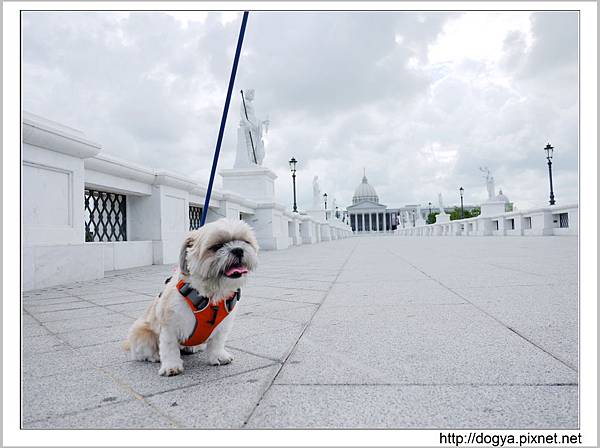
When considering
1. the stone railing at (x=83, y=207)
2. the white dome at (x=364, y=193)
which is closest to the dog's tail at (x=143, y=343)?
the stone railing at (x=83, y=207)

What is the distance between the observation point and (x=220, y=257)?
2.08m

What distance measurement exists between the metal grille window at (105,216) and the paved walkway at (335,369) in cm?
416

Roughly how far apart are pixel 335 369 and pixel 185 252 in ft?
3.34

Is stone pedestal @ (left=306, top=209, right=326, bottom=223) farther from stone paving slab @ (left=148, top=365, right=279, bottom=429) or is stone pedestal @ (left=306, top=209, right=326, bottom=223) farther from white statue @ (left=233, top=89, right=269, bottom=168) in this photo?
stone paving slab @ (left=148, top=365, right=279, bottom=429)

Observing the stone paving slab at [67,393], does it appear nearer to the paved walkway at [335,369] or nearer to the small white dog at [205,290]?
the paved walkway at [335,369]

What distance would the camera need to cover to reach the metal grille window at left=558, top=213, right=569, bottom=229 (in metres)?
19.0

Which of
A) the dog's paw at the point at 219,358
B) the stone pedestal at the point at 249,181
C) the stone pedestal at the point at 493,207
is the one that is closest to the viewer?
the dog's paw at the point at 219,358

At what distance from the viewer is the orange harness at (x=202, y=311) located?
2.18m

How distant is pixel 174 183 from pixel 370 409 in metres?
8.85

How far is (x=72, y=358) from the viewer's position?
248 centimetres

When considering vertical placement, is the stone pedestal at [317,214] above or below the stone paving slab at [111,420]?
above

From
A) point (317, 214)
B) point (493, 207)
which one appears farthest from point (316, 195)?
point (493, 207)

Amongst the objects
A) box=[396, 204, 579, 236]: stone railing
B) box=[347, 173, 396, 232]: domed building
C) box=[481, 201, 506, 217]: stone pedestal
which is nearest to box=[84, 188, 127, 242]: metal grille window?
box=[396, 204, 579, 236]: stone railing

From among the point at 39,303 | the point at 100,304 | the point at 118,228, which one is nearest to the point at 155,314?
the point at 100,304
